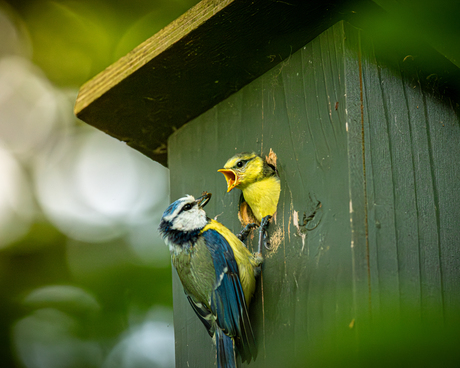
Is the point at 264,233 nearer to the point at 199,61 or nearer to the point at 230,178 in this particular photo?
the point at 230,178

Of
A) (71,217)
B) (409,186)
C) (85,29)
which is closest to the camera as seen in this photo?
(409,186)

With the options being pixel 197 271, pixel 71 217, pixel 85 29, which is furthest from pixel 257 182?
pixel 71 217

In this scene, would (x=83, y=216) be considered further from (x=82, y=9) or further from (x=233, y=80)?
(x=233, y=80)

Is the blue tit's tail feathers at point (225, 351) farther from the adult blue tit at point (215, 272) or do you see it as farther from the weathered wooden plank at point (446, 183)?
the weathered wooden plank at point (446, 183)

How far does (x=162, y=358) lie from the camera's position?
353 cm

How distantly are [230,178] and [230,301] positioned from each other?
2.04 ft

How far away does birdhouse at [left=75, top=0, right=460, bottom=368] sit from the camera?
1679 mm

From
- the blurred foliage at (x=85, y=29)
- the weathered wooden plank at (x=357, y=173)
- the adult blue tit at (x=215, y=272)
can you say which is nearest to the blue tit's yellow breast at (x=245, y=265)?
the adult blue tit at (x=215, y=272)

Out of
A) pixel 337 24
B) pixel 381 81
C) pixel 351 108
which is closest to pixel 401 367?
pixel 351 108

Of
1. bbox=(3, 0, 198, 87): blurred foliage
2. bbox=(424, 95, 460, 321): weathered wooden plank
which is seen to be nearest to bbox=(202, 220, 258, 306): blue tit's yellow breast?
bbox=(424, 95, 460, 321): weathered wooden plank

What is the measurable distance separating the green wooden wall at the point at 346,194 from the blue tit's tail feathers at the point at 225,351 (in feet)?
0.34

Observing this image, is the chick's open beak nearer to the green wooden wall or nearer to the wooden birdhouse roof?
the green wooden wall

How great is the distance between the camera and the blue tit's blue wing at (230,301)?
1.92 m

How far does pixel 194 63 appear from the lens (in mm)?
2219
